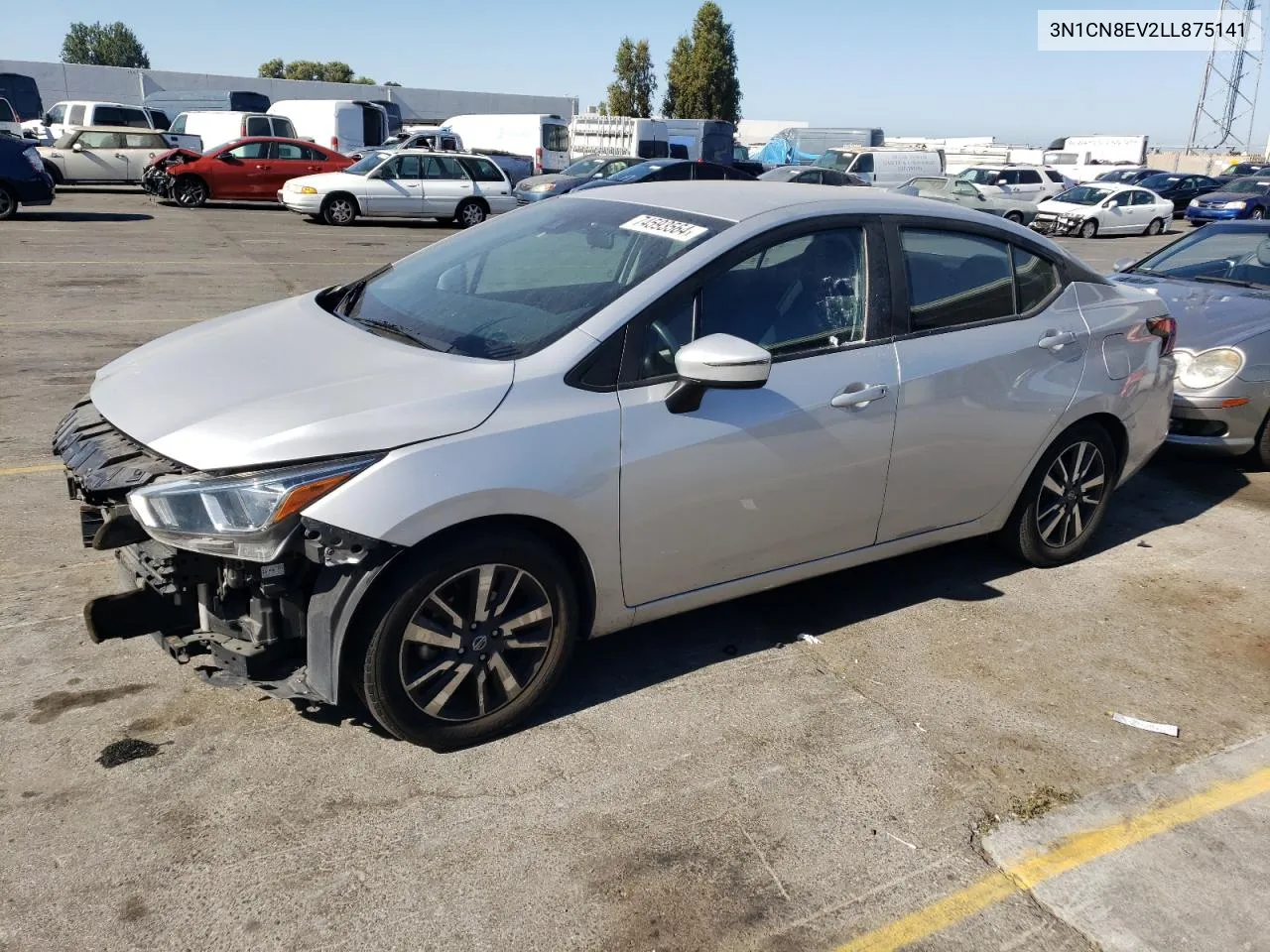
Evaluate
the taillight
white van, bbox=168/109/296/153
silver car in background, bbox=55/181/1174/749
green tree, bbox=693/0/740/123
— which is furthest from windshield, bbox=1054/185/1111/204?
green tree, bbox=693/0/740/123

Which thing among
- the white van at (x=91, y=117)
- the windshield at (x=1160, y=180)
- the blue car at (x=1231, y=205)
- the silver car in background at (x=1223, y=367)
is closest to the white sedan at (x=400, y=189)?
the white van at (x=91, y=117)

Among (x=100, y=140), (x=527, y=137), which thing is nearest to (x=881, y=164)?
(x=527, y=137)

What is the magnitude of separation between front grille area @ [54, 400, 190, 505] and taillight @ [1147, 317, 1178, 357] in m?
4.36

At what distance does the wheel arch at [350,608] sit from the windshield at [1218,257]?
20.9ft

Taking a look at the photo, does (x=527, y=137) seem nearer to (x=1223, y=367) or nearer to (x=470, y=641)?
(x=1223, y=367)

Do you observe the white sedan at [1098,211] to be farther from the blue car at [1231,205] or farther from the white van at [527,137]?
the white van at [527,137]

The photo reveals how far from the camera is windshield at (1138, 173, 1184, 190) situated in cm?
3666

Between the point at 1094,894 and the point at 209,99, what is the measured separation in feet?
141

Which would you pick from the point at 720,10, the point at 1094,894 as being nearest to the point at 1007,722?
the point at 1094,894

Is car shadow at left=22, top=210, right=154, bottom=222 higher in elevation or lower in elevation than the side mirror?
higher

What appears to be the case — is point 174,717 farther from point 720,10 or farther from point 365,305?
Result: point 720,10

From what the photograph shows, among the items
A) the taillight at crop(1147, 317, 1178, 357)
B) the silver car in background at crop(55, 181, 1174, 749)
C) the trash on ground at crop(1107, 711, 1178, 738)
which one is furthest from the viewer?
the taillight at crop(1147, 317, 1178, 357)

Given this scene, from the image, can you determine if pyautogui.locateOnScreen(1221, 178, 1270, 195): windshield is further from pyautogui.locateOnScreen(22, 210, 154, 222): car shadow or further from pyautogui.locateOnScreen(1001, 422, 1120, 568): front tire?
pyautogui.locateOnScreen(1001, 422, 1120, 568): front tire

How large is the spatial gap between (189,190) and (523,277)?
21840 mm
